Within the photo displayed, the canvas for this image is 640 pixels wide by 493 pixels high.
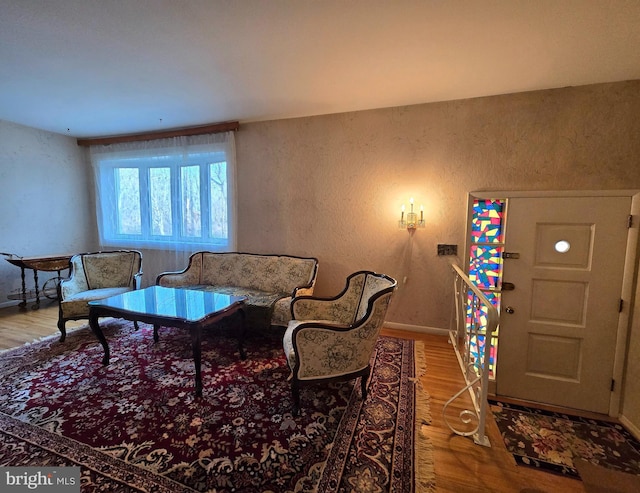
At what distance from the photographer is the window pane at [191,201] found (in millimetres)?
4055

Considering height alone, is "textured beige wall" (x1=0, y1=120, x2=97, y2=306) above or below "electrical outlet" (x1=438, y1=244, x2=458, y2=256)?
above

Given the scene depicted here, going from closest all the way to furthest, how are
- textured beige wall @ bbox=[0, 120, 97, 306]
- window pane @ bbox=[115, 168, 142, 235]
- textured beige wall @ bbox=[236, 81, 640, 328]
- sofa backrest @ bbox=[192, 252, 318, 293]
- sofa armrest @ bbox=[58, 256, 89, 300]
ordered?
1. textured beige wall @ bbox=[236, 81, 640, 328]
2. sofa armrest @ bbox=[58, 256, 89, 300]
3. sofa backrest @ bbox=[192, 252, 318, 293]
4. textured beige wall @ bbox=[0, 120, 97, 306]
5. window pane @ bbox=[115, 168, 142, 235]

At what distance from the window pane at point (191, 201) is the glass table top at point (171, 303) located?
4.87 ft

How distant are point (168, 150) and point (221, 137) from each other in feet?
3.09

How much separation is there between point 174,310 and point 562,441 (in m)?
3.00

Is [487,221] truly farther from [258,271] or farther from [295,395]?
[258,271]

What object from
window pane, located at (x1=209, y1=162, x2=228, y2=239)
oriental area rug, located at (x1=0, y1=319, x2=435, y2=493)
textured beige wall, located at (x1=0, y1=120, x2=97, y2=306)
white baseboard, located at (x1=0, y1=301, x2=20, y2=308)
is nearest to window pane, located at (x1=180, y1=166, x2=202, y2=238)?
window pane, located at (x1=209, y1=162, x2=228, y2=239)

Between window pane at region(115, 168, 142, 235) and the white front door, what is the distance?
5.17 metres

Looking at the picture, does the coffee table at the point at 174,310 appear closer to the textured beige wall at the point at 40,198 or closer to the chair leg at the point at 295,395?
the chair leg at the point at 295,395

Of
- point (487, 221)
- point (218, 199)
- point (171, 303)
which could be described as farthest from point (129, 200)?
point (487, 221)

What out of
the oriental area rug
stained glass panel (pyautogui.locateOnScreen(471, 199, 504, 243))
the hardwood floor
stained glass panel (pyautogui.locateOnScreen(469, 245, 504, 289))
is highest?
stained glass panel (pyautogui.locateOnScreen(471, 199, 504, 243))

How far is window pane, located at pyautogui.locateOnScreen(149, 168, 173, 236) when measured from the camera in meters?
4.22

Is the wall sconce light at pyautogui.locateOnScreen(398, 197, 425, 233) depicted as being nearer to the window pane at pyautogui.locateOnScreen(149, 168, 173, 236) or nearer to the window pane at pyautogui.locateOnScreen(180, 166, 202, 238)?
the window pane at pyautogui.locateOnScreen(180, 166, 202, 238)

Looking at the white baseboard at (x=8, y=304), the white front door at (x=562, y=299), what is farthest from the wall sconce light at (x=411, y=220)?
the white baseboard at (x=8, y=304)
